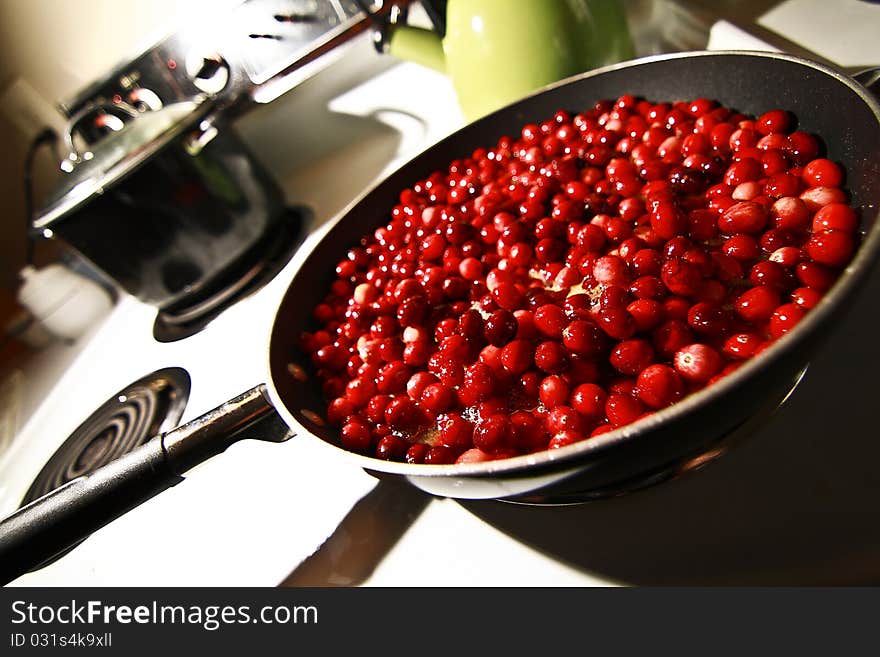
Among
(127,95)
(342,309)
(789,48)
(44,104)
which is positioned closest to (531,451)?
(342,309)

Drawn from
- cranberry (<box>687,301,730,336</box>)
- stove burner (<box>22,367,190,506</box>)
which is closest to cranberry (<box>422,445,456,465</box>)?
cranberry (<box>687,301,730,336</box>)

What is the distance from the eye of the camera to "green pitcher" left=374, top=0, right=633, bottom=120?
0.72m

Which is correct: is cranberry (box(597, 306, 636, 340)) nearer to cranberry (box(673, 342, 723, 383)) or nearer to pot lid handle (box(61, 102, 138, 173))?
cranberry (box(673, 342, 723, 383))

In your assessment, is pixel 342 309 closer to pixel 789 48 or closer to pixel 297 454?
pixel 297 454

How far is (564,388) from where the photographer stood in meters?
0.44

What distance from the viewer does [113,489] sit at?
446mm

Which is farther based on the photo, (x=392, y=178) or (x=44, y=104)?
(x=44, y=104)

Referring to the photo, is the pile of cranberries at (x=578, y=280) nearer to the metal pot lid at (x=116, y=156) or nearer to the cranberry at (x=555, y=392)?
the cranberry at (x=555, y=392)

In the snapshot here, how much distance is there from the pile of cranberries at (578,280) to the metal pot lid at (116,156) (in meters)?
0.36

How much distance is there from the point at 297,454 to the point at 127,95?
2.87 feet

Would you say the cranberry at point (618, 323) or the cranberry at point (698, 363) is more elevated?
the cranberry at point (618, 323)

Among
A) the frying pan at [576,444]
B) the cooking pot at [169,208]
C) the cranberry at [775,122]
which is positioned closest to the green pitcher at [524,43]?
the frying pan at [576,444]

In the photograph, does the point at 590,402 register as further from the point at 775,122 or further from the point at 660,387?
the point at 775,122

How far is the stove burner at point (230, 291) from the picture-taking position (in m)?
0.91
